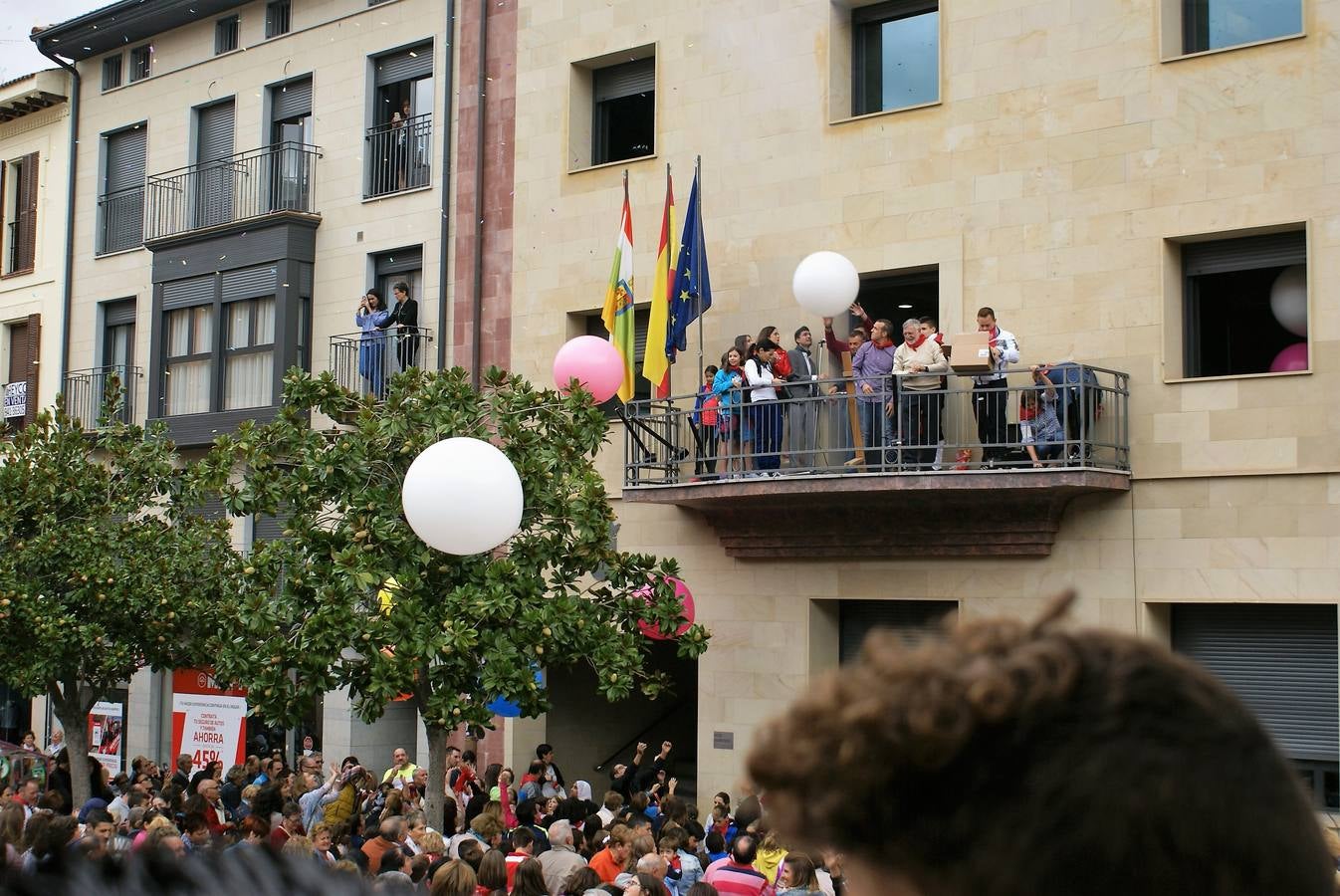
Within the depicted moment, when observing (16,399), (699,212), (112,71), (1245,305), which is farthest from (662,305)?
(16,399)

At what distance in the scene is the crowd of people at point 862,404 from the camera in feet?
54.8

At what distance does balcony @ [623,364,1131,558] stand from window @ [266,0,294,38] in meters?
10.5

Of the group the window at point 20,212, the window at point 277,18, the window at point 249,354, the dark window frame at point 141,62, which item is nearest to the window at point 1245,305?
the window at point 249,354

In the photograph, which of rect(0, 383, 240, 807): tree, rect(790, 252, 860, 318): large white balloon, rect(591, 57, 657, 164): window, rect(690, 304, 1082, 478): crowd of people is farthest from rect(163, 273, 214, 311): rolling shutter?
rect(790, 252, 860, 318): large white balloon

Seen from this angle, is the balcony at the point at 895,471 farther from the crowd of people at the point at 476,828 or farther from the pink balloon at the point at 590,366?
the crowd of people at the point at 476,828

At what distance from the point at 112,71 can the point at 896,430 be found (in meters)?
18.1

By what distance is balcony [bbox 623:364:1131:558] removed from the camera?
16.5 meters

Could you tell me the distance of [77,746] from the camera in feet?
65.6

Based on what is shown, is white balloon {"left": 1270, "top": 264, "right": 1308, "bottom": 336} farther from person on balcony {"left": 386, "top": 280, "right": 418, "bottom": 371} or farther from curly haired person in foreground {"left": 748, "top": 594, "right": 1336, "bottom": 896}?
curly haired person in foreground {"left": 748, "top": 594, "right": 1336, "bottom": 896}

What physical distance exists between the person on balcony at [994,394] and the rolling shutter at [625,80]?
20.9 ft

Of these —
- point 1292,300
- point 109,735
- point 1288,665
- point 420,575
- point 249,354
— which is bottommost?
point 109,735

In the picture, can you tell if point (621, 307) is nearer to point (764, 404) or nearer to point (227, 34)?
point (764, 404)

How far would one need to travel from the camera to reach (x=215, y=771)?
19.6m

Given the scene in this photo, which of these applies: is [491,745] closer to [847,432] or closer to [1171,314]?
[847,432]
